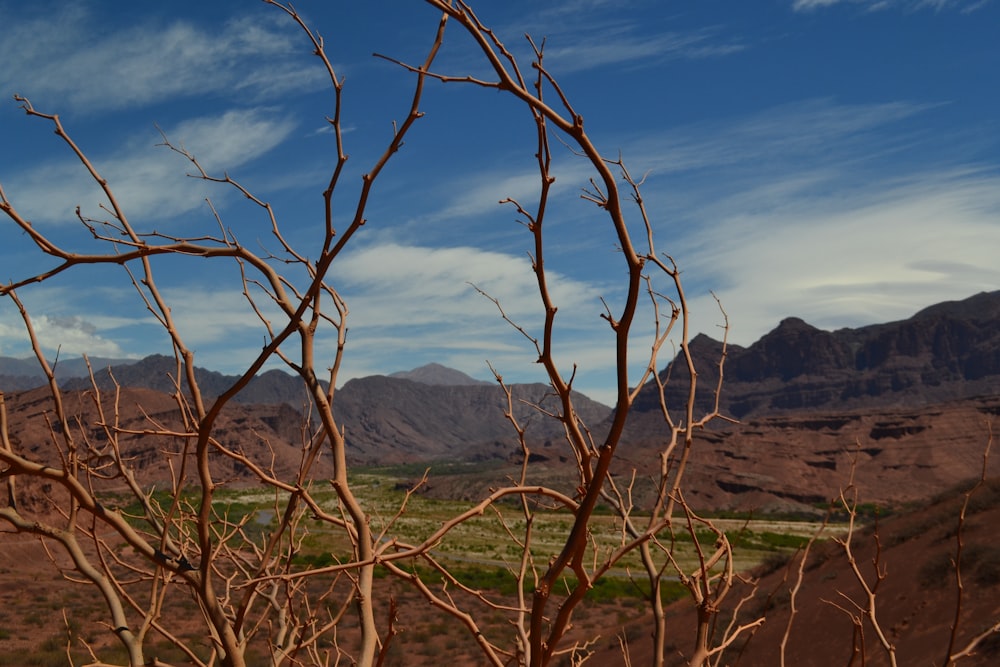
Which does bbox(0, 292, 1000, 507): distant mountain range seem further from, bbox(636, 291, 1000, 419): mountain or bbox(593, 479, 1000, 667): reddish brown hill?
bbox(593, 479, 1000, 667): reddish brown hill

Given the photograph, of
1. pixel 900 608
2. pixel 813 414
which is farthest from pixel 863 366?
pixel 900 608

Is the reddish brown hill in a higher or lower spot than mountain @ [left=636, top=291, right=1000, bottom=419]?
lower

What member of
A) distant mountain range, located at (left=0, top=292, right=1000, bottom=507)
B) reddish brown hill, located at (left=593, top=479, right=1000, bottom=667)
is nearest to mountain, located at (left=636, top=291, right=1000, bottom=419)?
distant mountain range, located at (left=0, top=292, right=1000, bottom=507)

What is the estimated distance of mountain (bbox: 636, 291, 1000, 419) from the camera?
117 metres

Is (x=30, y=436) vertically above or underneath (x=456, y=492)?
above

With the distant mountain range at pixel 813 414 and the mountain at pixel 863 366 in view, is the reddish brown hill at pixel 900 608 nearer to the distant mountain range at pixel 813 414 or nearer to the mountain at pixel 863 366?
the distant mountain range at pixel 813 414

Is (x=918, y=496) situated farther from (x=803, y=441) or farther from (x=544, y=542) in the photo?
(x=544, y=542)

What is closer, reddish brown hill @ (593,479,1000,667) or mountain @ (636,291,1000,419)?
reddish brown hill @ (593,479,1000,667)

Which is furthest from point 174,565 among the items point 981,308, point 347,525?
point 981,308

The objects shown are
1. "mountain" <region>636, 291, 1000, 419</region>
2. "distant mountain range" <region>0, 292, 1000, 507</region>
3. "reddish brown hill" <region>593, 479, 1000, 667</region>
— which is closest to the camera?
"reddish brown hill" <region>593, 479, 1000, 667</region>

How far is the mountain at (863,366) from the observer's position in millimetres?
116938

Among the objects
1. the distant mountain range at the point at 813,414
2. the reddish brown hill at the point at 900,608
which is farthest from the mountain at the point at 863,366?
the reddish brown hill at the point at 900,608

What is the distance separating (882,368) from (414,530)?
106m

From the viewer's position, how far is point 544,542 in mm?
42875
